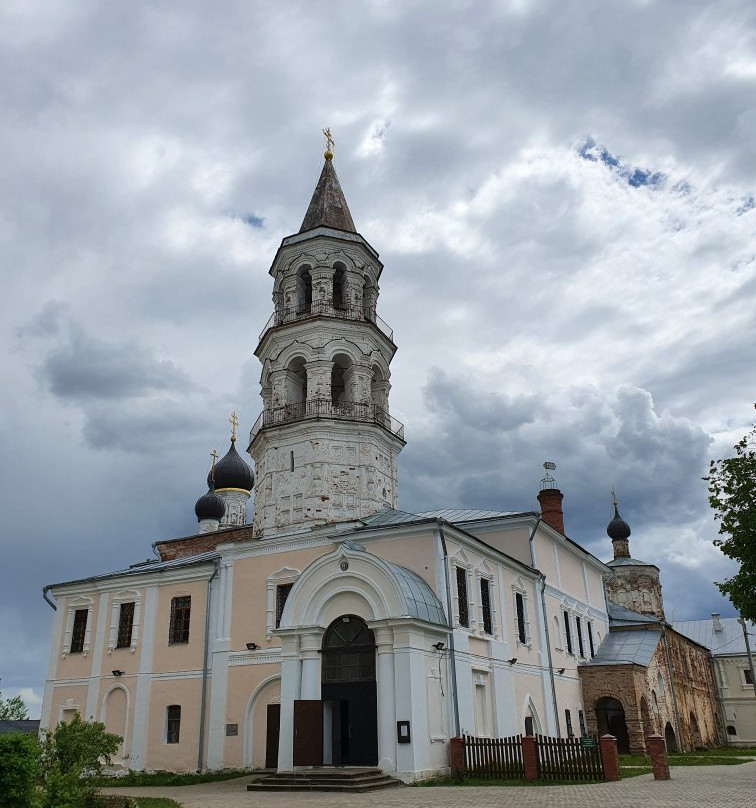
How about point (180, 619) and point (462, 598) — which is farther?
point (180, 619)

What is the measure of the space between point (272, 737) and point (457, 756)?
6.09 meters

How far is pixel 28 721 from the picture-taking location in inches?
1639

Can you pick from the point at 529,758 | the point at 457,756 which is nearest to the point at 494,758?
the point at 457,756

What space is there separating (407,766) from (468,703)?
2.98 m

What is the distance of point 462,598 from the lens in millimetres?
20188

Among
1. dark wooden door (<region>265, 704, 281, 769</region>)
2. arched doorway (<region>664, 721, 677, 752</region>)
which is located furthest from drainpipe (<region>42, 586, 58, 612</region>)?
arched doorway (<region>664, 721, 677, 752</region>)

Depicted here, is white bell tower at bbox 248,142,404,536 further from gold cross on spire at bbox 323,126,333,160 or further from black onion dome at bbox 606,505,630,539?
black onion dome at bbox 606,505,630,539

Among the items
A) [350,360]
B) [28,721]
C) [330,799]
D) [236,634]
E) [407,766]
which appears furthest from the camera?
[28,721]

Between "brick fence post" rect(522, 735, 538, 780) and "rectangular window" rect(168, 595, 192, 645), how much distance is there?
11900 mm

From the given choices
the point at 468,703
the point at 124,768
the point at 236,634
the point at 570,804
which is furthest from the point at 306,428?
the point at 570,804

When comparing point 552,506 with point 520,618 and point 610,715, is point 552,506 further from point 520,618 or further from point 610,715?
point 520,618

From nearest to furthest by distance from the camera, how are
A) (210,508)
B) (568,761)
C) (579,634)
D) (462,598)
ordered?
(568,761)
(462,598)
(579,634)
(210,508)

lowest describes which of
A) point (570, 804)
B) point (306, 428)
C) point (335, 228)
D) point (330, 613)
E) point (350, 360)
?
point (570, 804)

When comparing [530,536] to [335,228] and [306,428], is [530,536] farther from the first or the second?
[335,228]
